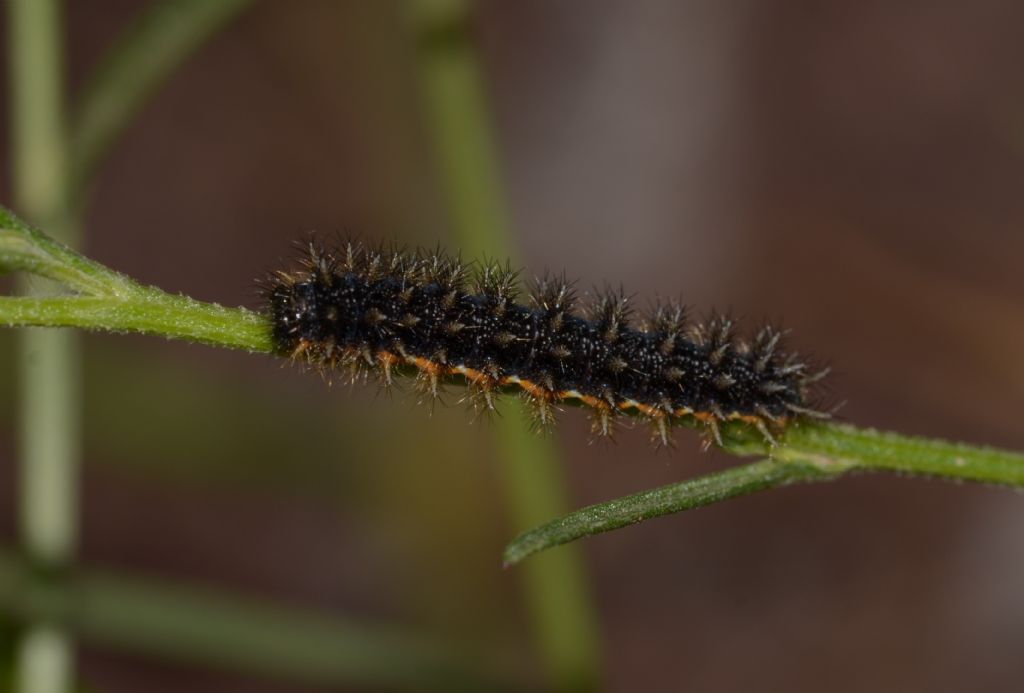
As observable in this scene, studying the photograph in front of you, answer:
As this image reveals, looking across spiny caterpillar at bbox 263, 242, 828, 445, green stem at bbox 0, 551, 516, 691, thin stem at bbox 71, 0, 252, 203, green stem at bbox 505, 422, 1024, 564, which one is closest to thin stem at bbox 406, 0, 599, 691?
green stem at bbox 0, 551, 516, 691

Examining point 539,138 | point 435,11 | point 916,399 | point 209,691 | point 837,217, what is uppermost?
point 539,138

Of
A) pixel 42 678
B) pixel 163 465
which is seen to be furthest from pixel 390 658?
pixel 163 465

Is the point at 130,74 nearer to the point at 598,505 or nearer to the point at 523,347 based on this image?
the point at 523,347

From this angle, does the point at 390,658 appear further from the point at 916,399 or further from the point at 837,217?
the point at 837,217

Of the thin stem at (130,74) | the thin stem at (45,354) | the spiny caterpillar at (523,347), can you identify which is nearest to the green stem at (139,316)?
the spiny caterpillar at (523,347)

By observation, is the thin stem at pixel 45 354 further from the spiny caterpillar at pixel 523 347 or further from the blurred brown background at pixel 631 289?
the blurred brown background at pixel 631 289
